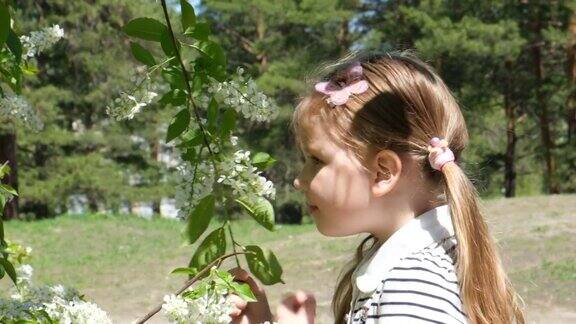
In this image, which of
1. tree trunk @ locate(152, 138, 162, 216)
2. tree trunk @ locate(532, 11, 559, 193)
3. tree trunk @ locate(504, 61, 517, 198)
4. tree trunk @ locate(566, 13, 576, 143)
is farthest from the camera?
tree trunk @ locate(152, 138, 162, 216)

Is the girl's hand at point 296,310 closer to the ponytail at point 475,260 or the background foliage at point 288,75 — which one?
the ponytail at point 475,260

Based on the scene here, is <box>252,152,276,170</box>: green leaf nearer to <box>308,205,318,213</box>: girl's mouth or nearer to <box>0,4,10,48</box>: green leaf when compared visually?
<box>308,205,318,213</box>: girl's mouth

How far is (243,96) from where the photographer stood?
1.43 m

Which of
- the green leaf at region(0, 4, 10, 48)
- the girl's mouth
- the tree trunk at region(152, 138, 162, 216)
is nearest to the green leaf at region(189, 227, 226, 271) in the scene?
the girl's mouth

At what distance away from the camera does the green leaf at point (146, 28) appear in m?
1.35

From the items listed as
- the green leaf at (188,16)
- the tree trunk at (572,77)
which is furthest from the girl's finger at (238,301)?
the tree trunk at (572,77)

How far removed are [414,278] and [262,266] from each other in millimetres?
215

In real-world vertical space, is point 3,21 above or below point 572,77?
below

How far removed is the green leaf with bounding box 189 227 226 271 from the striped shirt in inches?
7.8

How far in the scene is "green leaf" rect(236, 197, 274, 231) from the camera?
4.33ft

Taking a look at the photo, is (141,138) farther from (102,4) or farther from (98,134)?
(102,4)

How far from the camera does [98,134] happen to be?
18.7 meters

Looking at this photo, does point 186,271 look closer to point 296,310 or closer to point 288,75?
point 296,310

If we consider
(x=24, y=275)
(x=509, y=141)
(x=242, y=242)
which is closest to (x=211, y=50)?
(x=24, y=275)
